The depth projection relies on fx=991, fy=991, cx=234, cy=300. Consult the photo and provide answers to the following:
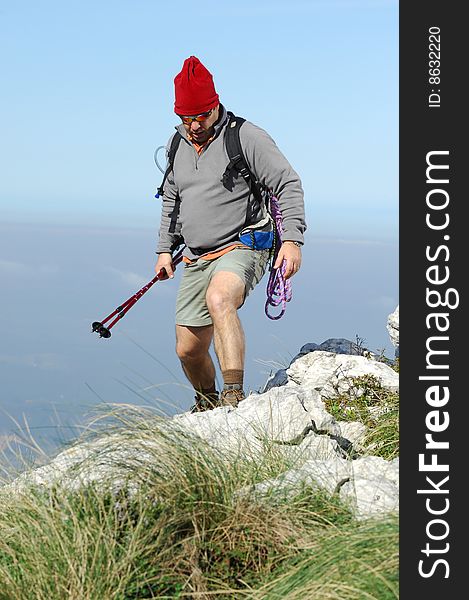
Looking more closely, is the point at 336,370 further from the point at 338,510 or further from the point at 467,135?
the point at 467,135

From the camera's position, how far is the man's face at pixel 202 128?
8.14 meters

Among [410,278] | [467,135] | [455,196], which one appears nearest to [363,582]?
[410,278]

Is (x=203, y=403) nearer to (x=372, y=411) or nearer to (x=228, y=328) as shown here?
(x=228, y=328)

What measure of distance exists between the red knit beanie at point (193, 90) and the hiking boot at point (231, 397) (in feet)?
7.45

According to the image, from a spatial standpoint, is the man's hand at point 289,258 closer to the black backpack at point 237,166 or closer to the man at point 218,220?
the man at point 218,220

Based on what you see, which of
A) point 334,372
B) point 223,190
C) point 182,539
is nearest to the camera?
point 182,539

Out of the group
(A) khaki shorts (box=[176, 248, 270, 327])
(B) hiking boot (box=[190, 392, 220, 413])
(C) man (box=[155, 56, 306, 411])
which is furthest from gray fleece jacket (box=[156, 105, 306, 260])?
(B) hiking boot (box=[190, 392, 220, 413])

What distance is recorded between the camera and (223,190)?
8250 mm

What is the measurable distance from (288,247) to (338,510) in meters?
3.26

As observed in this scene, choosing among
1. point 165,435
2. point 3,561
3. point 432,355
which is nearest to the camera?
point 432,355

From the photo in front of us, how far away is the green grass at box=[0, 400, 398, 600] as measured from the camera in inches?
169

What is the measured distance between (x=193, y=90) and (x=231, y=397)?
2.48 m

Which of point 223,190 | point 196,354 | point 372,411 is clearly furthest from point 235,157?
point 372,411

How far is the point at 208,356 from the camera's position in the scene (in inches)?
356
